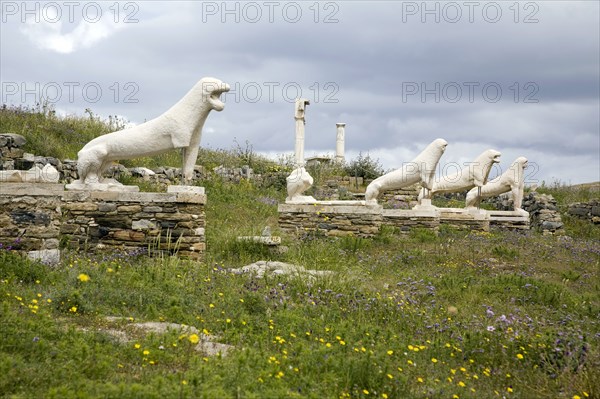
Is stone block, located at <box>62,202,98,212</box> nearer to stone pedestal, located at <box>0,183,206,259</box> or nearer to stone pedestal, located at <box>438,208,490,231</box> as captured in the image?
stone pedestal, located at <box>0,183,206,259</box>

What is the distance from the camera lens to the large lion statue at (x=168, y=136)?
395 inches

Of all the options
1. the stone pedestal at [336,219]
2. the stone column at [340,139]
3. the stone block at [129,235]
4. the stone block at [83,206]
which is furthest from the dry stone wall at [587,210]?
the stone block at [83,206]

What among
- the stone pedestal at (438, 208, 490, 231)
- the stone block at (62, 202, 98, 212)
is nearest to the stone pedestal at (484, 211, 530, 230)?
the stone pedestal at (438, 208, 490, 231)

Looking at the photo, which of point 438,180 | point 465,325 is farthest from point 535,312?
point 438,180

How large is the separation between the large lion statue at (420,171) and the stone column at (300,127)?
258 cm

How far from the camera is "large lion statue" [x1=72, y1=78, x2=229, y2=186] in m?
10.0

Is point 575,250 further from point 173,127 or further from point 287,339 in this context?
point 287,339

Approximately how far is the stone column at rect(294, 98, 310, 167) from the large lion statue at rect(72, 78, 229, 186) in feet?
23.3

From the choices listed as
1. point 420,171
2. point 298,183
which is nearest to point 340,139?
point 420,171

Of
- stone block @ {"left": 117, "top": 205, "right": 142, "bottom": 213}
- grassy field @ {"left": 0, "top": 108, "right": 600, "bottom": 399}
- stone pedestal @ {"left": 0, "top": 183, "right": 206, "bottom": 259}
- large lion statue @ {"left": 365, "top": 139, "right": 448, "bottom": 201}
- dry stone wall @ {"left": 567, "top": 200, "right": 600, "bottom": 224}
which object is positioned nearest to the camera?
grassy field @ {"left": 0, "top": 108, "right": 600, "bottom": 399}

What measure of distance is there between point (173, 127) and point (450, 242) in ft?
22.6

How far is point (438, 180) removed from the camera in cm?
1805

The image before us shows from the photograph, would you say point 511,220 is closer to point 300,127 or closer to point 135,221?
point 300,127

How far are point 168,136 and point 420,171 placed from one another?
25.1ft
